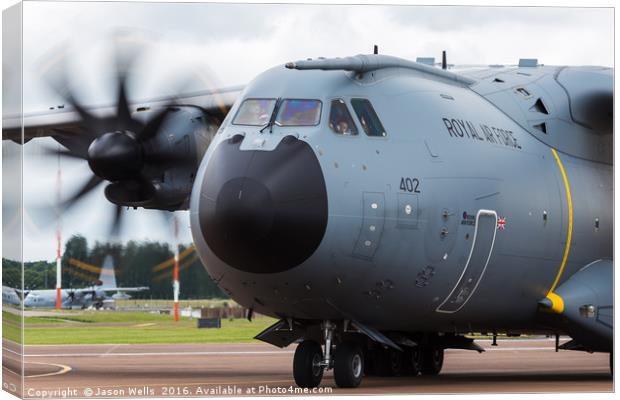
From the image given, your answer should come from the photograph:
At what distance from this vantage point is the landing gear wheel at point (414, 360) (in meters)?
20.0

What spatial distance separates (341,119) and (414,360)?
229 inches

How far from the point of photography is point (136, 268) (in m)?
27.9

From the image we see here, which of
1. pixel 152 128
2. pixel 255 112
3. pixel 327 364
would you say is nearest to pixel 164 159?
pixel 152 128

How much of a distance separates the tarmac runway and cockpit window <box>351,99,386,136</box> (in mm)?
2920

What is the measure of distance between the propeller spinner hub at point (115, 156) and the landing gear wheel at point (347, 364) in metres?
4.57

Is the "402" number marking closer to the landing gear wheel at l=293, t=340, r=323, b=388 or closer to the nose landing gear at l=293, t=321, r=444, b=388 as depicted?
the nose landing gear at l=293, t=321, r=444, b=388

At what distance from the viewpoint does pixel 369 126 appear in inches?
616

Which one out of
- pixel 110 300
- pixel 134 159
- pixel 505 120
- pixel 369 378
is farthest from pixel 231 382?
pixel 110 300

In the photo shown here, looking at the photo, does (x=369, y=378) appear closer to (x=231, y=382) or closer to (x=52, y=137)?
(x=231, y=382)

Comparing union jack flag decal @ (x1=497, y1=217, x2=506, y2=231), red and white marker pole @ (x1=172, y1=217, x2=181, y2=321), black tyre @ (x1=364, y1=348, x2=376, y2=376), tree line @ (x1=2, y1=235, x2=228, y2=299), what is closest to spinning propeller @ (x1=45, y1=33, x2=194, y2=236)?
tree line @ (x1=2, y1=235, x2=228, y2=299)

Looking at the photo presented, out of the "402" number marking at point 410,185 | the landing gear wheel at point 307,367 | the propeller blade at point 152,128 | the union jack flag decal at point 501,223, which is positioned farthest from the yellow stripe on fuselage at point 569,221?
the propeller blade at point 152,128

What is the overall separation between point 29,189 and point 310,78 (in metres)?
3.50

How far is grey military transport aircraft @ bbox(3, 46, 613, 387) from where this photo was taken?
1478 centimetres

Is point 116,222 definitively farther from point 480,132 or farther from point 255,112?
point 480,132
